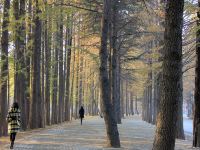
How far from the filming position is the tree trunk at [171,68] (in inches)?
383

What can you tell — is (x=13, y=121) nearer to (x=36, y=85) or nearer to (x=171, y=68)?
(x=171, y=68)

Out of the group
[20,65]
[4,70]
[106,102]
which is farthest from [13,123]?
[20,65]

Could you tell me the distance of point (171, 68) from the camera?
31.9ft

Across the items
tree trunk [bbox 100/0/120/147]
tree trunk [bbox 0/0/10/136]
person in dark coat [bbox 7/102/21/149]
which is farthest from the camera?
tree trunk [bbox 0/0/10/136]

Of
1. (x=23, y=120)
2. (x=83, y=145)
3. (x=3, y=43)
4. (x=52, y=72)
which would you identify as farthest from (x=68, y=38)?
(x=83, y=145)

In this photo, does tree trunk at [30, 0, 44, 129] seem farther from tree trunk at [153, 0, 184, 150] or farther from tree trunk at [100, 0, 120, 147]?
tree trunk at [153, 0, 184, 150]

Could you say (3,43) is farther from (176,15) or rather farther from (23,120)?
(176,15)

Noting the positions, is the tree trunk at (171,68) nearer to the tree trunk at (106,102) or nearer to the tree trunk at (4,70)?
the tree trunk at (106,102)

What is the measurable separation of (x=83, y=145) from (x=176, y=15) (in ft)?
38.4

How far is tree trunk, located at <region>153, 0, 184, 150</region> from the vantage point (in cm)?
973

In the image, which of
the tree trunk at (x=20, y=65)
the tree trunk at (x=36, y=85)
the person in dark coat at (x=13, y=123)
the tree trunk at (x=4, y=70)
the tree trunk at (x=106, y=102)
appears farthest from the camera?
the tree trunk at (x=36, y=85)

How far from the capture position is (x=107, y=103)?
19.8 m

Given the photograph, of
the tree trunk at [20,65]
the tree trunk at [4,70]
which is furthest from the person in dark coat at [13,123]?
the tree trunk at [20,65]

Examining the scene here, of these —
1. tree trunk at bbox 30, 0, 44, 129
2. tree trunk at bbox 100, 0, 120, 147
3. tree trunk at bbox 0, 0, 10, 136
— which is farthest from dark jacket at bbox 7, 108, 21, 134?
tree trunk at bbox 30, 0, 44, 129
